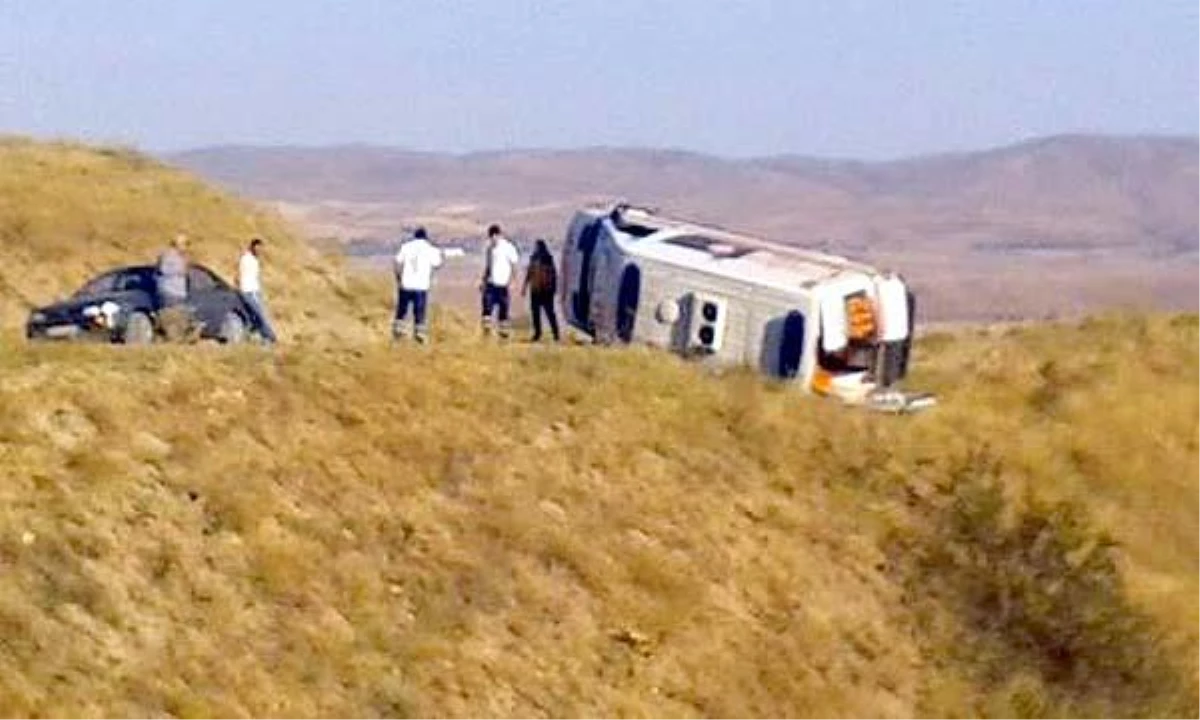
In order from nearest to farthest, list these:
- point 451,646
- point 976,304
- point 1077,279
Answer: point 451,646
point 976,304
point 1077,279

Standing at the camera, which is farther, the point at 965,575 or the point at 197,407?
the point at 965,575

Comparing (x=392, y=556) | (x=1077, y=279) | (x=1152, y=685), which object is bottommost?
(x=1077, y=279)

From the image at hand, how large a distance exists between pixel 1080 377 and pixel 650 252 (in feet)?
19.1

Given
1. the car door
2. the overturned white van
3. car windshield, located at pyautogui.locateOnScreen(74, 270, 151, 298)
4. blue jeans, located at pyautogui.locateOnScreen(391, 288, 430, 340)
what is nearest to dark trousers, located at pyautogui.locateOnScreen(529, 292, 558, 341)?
the overturned white van

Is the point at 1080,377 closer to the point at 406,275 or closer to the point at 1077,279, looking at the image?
the point at 406,275

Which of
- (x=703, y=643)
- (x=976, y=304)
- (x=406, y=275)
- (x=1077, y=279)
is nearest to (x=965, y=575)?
(x=703, y=643)

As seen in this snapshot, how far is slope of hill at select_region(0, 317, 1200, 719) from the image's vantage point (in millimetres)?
15766

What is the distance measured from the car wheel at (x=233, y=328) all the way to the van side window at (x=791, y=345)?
6.03 metres

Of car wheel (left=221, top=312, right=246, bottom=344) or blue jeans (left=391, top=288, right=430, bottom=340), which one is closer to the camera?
car wheel (left=221, top=312, right=246, bottom=344)

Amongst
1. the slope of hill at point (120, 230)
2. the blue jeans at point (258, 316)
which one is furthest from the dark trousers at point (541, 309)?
the slope of hill at point (120, 230)

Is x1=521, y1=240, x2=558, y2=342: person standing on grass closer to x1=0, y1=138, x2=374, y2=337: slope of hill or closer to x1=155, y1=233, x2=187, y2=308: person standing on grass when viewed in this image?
x1=155, y1=233, x2=187, y2=308: person standing on grass

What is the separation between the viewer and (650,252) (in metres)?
27.7

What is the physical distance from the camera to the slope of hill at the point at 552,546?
15766 mm

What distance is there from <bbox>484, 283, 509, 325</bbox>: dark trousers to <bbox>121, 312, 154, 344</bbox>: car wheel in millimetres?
4672
